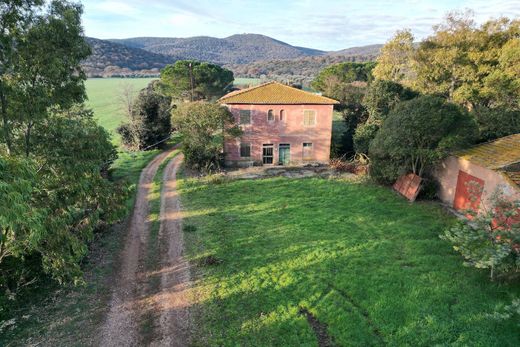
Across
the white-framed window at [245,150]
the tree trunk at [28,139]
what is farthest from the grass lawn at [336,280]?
the white-framed window at [245,150]

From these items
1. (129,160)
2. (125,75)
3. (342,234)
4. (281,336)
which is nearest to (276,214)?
(342,234)

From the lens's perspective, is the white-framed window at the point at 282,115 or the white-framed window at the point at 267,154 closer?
the white-framed window at the point at 282,115

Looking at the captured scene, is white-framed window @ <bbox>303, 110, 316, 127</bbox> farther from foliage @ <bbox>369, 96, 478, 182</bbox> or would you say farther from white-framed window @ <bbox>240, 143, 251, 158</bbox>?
foliage @ <bbox>369, 96, 478, 182</bbox>

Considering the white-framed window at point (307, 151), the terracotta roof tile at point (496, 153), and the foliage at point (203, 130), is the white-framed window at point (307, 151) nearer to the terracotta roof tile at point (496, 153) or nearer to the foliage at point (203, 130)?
the foliage at point (203, 130)

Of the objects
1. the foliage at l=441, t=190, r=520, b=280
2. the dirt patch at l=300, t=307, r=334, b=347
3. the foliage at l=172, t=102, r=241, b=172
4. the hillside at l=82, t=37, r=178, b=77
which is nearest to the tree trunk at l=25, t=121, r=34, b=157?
the dirt patch at l=300, t=307, r=334, b=347

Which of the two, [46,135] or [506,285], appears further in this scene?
[506,285]

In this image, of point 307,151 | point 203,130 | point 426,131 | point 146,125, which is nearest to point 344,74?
point 307,151

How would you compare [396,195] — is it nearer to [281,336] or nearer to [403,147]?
[403,147]
